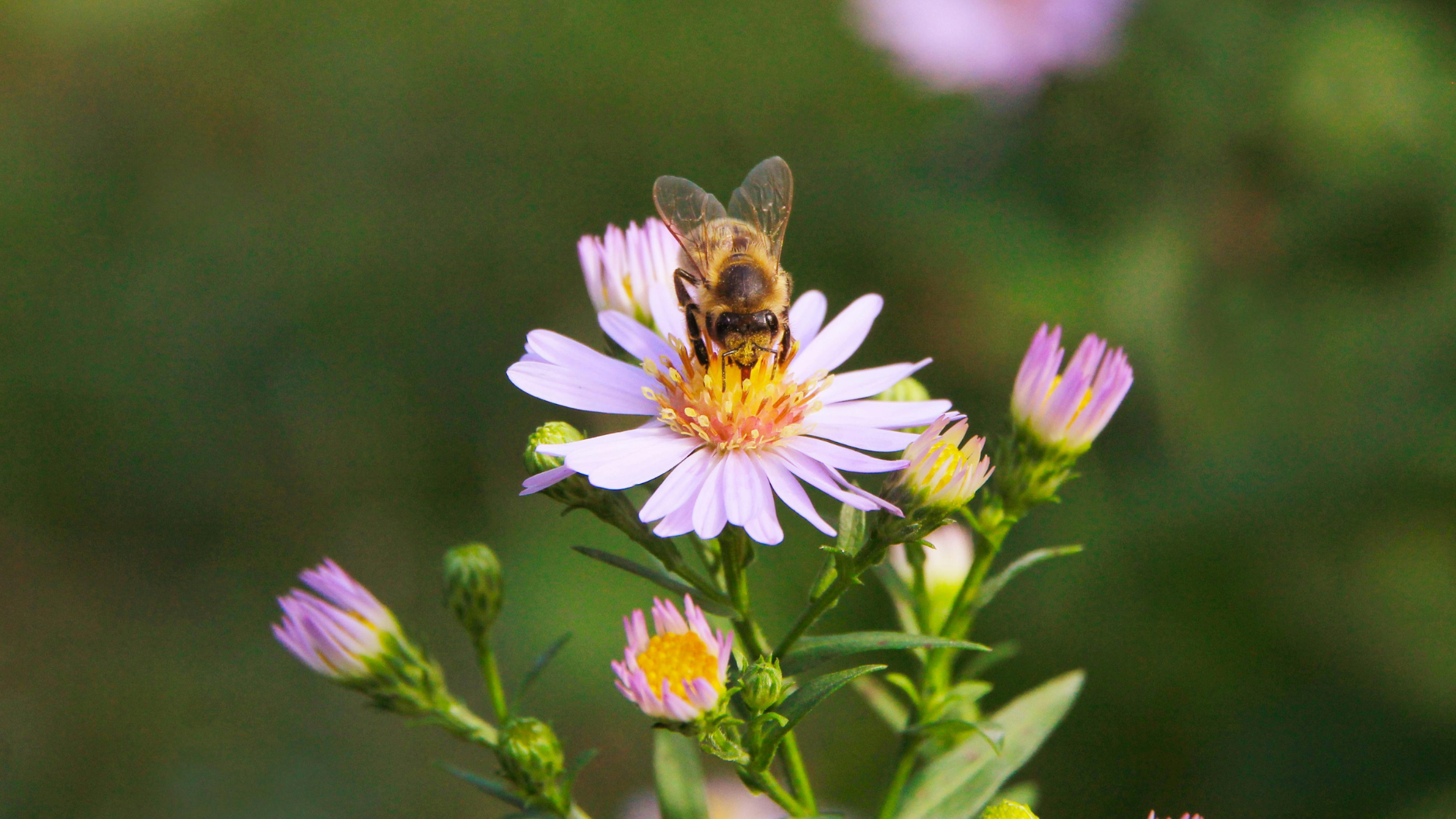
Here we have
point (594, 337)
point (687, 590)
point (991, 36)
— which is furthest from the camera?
point (594, 337)

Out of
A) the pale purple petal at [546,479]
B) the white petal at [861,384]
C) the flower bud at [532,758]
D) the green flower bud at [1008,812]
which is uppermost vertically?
the white petal at [861,384]

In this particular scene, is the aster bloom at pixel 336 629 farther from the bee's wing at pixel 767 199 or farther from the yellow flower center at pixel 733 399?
the bee's wing at pixel 767 199

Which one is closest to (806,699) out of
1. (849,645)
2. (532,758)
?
(849,645)

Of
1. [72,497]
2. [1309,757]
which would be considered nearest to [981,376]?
[1309,757]

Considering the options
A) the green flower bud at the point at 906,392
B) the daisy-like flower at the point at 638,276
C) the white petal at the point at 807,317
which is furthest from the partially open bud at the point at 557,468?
the green flower bud at the point at 906,392

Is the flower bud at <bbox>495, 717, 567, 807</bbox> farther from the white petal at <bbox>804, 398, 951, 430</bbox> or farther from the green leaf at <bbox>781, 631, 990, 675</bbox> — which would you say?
the white petal at <bbox>804, 398, 951, 430</bbox>

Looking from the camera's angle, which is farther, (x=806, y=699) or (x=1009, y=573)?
(x=1009, y=573)

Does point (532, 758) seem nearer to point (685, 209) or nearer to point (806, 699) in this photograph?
point (806, 699)

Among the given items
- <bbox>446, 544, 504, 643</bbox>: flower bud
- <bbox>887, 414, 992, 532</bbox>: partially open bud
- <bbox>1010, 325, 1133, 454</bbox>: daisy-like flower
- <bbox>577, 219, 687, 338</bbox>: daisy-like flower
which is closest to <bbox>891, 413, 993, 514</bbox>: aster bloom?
<bbox>887, 414, 992, 532</bbox>: partially open bud
